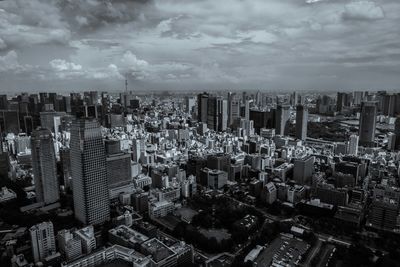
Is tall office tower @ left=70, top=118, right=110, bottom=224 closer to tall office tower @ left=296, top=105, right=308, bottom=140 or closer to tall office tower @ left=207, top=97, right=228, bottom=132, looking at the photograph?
tall office tower @ left=207, top=97, right=228, bottom=132

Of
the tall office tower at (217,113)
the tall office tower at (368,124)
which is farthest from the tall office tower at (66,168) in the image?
the tall office tower at (368,124)

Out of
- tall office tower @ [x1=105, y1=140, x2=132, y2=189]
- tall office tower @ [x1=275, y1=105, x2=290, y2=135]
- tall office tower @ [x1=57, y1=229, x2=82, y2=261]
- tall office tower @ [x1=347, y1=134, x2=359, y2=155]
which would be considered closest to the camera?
tall office tower @ [x1=57, y1=229, x2=82, y2=261]

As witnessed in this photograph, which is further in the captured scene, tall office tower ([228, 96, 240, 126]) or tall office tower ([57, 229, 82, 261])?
tall office tower ([228, 96, 240, 126])

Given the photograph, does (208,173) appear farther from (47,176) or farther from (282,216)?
(47,176)

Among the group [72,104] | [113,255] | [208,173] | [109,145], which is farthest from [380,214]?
[72,104]

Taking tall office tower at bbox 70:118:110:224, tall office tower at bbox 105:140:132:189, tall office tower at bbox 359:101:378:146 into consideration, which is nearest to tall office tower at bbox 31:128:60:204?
tall office tower at bbox 70:118:110:224

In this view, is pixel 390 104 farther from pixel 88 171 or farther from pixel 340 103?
pixel 88 171

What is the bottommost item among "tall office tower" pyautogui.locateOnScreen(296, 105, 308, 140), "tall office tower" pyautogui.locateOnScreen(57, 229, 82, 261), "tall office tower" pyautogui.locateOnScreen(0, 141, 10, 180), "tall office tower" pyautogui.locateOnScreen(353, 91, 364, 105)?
"tall office tower" pyautogui.locateOnScreen(57, 229, 82, 261)
